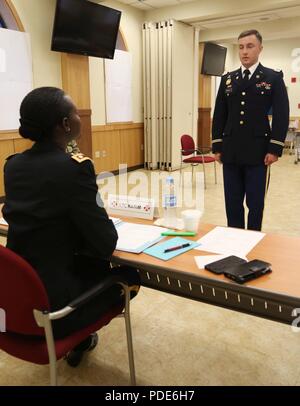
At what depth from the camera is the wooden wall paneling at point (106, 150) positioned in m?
6.34

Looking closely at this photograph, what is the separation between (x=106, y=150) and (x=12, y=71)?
2.24 metres

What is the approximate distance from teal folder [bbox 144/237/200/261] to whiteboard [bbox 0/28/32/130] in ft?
12.6

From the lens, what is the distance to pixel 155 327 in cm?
215

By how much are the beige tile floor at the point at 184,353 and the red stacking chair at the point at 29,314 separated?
21.0 inches

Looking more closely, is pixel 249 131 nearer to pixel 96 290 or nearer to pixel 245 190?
pixel 245 190

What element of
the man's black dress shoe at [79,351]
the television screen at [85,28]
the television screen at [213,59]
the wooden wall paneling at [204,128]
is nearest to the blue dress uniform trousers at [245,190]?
the man's black dress shoe at [79,351]

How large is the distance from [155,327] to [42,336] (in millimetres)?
1010

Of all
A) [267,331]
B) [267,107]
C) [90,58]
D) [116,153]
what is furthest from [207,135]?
[267,331]

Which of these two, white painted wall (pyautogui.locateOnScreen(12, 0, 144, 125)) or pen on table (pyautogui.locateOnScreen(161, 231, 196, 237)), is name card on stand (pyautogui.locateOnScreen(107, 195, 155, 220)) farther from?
white painted wall (pyautogui.locateOnScreen(12, 0, 144, 125))

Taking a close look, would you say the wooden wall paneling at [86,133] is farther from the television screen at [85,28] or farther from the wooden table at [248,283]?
the wooden table at [248,283]

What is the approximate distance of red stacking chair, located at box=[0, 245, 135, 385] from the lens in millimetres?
1089

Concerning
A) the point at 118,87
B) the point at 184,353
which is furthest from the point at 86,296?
the point at 118,87

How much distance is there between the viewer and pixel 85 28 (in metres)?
5.20
